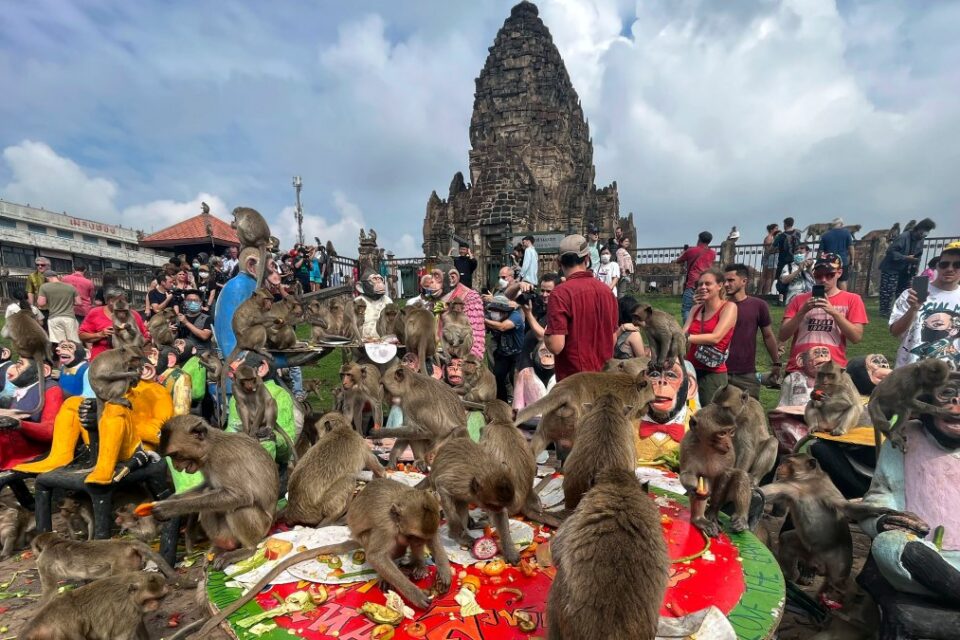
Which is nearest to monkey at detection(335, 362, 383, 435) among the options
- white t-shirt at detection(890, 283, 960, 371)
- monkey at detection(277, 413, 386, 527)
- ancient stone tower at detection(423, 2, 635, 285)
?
monkey at detection(277, 413, 386, 527)

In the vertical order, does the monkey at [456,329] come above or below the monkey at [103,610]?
above

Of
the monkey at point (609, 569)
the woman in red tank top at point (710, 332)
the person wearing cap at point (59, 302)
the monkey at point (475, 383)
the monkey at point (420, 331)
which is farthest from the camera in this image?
the person wearing cap at point (59, 302)

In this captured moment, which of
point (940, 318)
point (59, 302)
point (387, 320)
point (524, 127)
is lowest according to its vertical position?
point (940, 318)

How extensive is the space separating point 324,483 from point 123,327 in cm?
451

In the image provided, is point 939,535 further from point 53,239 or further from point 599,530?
point 53,239

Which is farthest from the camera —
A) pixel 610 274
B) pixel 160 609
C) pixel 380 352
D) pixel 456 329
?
pixel 610 274

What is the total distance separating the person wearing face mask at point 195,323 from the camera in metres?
7.76

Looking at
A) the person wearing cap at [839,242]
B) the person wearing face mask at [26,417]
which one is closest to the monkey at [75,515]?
the person wearing face mask at [26,417]

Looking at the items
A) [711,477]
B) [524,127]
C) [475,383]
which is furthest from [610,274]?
[524,127]

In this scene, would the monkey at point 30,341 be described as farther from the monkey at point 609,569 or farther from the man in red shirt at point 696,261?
the man in red shirt at point 696,261

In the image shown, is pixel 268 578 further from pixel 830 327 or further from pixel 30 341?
pixel 830 327

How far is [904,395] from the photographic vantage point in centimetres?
246

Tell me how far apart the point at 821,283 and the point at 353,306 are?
6917 millimetres

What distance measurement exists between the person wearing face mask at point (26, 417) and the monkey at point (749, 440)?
6.44m
